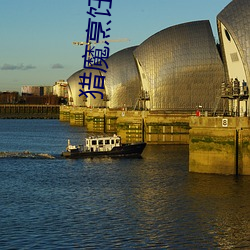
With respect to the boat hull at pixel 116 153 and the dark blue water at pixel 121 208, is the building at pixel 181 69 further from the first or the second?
the dark blue water at pixel 121 208

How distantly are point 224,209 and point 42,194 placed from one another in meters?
11.9

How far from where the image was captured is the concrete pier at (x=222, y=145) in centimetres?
4697

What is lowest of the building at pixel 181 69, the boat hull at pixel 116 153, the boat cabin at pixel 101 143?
the boat hull at pixel 116 153

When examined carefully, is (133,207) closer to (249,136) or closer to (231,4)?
(249,136)

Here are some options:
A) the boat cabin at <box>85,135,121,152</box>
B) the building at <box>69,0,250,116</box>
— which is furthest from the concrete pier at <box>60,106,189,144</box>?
the boat cabin at <box>85,135,121,152</box>

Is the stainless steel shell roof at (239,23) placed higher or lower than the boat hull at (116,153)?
higher

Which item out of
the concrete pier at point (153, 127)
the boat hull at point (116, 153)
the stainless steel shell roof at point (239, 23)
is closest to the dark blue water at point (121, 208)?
the boat hull at point (116, 153)

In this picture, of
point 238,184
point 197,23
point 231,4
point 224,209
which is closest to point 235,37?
point 231,4

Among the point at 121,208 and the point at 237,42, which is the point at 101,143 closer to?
the point at 237,42

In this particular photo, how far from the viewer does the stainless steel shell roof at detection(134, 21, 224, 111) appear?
279 ft

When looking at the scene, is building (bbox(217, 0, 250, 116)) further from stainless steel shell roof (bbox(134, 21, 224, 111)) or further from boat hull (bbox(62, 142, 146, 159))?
stainless steel shell roof (bbox(134, 21, 224, 111))

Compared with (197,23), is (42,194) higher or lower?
lower

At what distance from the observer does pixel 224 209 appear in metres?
36.9

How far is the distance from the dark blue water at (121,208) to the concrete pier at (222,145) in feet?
3.52
